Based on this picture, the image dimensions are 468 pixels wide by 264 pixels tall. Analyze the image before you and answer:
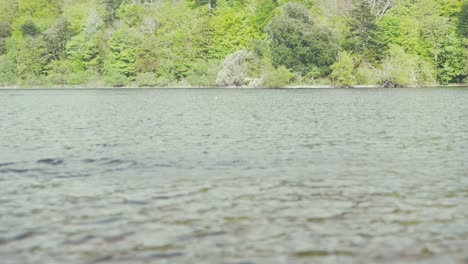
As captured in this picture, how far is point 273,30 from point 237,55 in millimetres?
9653

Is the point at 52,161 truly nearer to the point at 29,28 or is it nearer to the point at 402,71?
the point at 402,71

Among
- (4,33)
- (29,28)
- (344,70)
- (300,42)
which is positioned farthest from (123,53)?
(344,70)

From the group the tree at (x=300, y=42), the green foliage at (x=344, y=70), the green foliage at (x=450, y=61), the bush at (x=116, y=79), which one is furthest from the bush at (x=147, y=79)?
the green foliage at (x=450, y=61)

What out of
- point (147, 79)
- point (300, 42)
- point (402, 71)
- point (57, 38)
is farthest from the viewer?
point (57, 38)

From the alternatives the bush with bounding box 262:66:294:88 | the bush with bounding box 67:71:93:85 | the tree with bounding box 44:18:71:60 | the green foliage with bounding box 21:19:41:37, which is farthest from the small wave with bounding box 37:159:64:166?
the green foliage with bounding box 21:19:41:37

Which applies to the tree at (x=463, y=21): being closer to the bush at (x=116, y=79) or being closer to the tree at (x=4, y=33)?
the bush at (x=116, y=79)

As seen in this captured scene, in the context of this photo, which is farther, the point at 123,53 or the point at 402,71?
the point at 123,53

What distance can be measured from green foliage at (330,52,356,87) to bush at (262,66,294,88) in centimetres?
912

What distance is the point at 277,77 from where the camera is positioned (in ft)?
369

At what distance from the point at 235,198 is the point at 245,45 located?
127939 mm

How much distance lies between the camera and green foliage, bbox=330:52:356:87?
111 meters

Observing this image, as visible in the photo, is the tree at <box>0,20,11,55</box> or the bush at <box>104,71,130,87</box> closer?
the bush at <box>104,71,130,87</box>

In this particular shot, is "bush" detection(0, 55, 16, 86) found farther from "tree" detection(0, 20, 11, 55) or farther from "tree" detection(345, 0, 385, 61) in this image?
"tree" detection(345, 0, 385, 61)

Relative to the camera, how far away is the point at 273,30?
11669 cm
